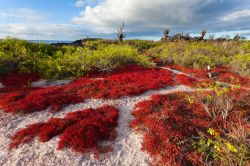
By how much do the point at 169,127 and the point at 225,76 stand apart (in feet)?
43.9

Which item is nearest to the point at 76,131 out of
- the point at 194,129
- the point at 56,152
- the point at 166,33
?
the point at 56,152

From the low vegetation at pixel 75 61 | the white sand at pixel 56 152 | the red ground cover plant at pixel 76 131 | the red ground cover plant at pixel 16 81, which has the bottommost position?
the white sand at pixel 56 152

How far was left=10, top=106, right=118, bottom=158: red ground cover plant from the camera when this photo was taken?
9312mm

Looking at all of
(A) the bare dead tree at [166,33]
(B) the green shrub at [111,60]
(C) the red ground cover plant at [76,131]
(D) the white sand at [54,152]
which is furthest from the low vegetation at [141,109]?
(A) the bare dead tree at [166,33]

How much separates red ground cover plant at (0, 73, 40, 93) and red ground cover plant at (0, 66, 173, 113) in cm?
119

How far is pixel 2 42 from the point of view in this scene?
25594 mm

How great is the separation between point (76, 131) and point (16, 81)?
1067 cm

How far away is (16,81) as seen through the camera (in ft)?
59.9

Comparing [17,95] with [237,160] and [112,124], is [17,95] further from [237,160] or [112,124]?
[237,160]

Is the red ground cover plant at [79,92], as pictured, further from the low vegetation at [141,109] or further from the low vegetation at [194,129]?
the low vegetation at [194,129]

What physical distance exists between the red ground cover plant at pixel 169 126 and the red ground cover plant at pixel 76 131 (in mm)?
1373

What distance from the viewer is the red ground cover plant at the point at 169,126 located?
8781 mm

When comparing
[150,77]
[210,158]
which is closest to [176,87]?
[150,77]

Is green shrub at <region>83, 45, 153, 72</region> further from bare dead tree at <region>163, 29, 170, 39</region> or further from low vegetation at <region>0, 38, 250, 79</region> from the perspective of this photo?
bare dead tree at <region>163, 29, 170, 39</region>
